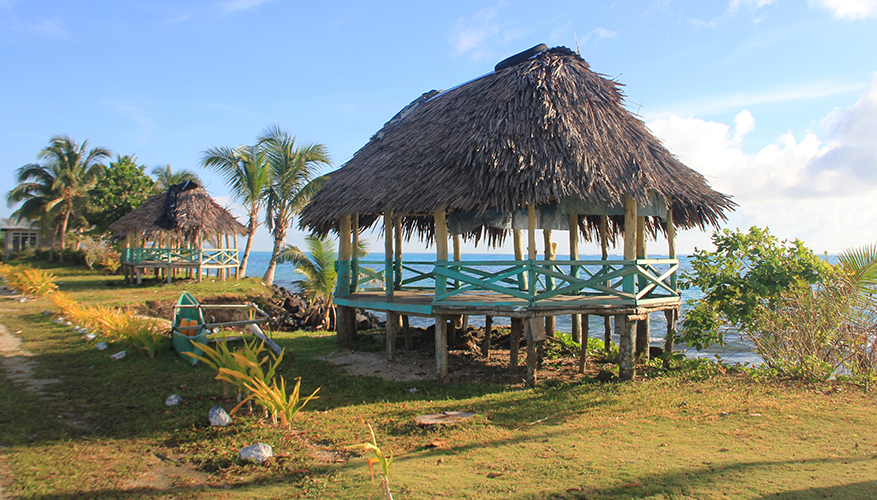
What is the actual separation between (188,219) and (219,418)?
1715 cm

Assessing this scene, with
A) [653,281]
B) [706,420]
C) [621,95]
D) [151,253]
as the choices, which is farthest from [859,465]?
[151,253]

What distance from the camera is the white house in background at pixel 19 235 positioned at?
36.8m

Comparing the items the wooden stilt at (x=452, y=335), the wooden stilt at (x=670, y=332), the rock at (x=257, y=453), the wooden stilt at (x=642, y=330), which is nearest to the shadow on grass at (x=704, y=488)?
the rock at (x=257, y=453)

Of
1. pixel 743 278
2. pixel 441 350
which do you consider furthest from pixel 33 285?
pixel 743 278

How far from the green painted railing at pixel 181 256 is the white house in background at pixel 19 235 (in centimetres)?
2021

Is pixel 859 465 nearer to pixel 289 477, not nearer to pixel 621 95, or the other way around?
pixel 289 477

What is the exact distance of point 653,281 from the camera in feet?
26.2

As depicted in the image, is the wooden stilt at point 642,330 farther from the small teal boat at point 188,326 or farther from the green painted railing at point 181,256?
the green painted railing at point 181,256

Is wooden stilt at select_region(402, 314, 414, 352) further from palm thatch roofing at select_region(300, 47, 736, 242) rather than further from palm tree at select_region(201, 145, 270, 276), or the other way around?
palm tree at select_region(201, 145, 270, 276)

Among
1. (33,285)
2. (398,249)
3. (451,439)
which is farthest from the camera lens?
(33,285)

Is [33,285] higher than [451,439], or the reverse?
[33,285]

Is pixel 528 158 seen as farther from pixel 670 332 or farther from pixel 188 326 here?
pixel 188 326

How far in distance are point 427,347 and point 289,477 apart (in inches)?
252

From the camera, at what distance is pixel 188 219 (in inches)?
826
